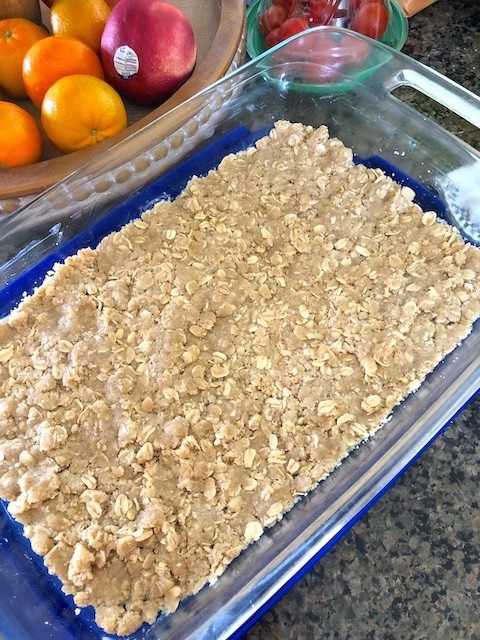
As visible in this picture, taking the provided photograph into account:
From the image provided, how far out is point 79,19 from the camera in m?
1.01

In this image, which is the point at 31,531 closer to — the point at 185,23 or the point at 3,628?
the point at 3,628

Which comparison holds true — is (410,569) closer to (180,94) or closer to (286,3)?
(180,94)

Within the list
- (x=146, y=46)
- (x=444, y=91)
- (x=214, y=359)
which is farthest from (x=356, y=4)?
(x=214, y=359)

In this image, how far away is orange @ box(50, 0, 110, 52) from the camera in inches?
39.8

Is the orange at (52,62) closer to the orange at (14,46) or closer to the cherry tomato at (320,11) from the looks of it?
the orange at (14,46)

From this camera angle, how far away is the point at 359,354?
830 mm

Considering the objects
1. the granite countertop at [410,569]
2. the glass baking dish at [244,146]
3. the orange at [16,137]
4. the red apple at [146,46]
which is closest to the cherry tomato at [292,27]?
the glass baking dish at [244,146]

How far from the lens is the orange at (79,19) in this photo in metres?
1.01

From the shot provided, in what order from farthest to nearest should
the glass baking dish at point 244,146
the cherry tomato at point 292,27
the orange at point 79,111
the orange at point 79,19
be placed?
1. the cherry tomato at point 292,27
2. the orange at point 79,19
3. the orange at point 79,111
4. the glass baking dish at point 244,146

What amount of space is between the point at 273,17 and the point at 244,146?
0.32 m

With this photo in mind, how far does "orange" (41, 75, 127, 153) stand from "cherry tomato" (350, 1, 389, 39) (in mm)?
515

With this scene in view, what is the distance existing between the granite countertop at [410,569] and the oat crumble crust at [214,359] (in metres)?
0.12

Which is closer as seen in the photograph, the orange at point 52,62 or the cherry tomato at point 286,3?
the orange at point 52,62

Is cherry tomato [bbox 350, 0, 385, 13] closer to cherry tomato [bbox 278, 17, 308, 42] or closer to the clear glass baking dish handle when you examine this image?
cherry tomato [bbox 278, 17, 308, 42]
